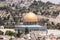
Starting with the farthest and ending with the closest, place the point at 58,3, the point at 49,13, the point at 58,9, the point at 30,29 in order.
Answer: the point at 58,3, the point at 58,9, the point at 49,13, the point at 30,29

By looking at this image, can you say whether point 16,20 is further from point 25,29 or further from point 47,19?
point 25,29

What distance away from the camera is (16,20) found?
98.3 feet

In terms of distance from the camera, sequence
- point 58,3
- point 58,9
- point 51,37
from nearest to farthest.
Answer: point 51,37, point 58,9, point 58,3

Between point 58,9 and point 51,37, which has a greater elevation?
point 51,37

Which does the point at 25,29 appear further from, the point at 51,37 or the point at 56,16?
the point at 56,16

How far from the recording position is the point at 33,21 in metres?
24.4

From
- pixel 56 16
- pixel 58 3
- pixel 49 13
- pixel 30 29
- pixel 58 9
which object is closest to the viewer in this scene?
pixel 30 29

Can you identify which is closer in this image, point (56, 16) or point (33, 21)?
point (33, 21)

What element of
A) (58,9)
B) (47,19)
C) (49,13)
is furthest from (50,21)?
(58,9)

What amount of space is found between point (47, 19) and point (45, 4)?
33.8ft

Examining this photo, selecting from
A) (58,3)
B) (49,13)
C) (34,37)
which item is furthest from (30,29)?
(58,3)

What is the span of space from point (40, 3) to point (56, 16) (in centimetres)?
895

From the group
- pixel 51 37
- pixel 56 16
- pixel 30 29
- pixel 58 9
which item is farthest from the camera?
pixel 58 9

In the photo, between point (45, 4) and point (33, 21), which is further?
point (45, 4)
